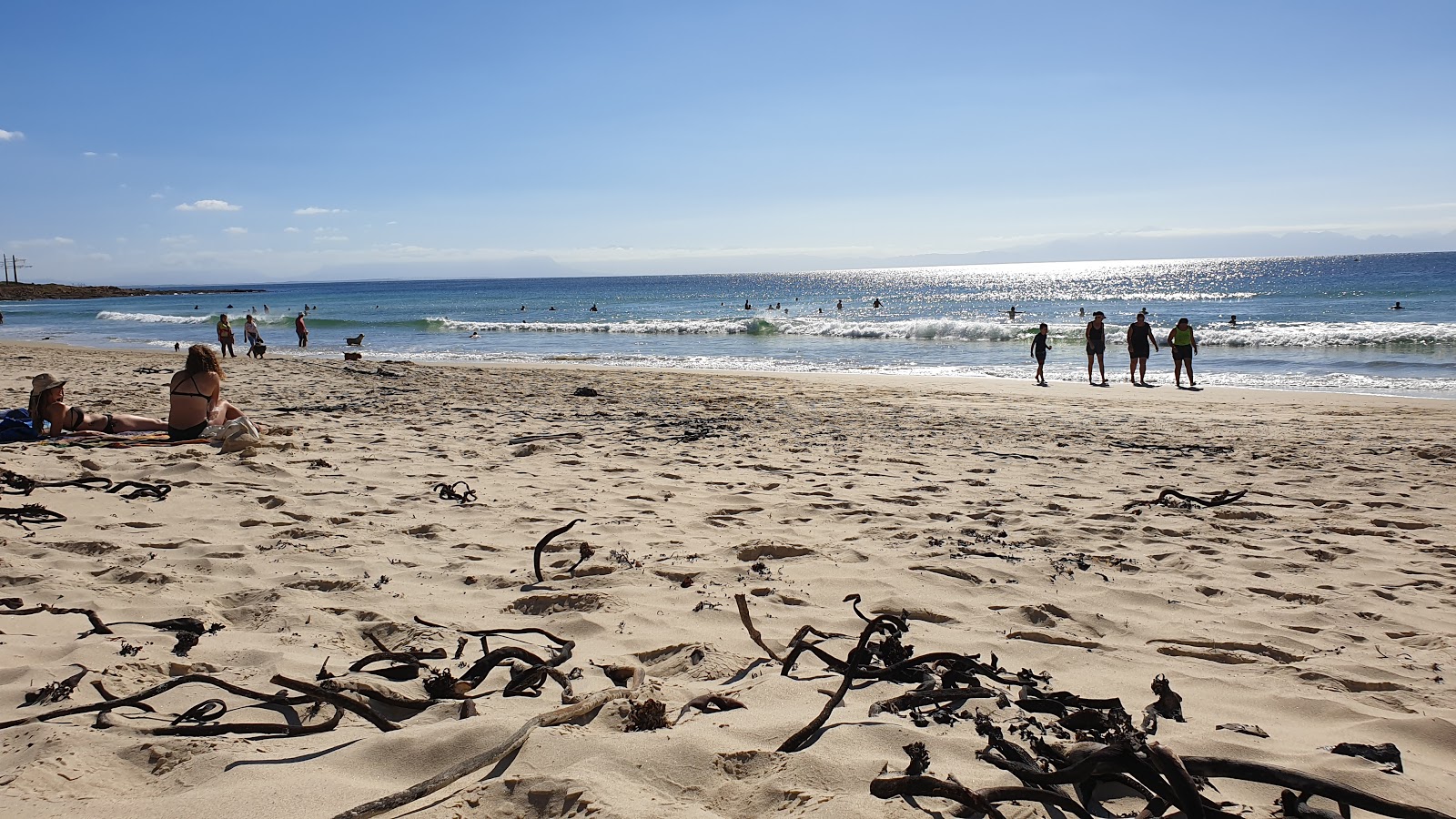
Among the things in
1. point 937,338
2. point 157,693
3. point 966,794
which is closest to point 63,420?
point 157,693

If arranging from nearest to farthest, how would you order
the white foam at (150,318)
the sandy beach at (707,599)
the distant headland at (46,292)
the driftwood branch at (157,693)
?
the sandy beach at (707,599) → the driftwood branch at (157,693) → the white foam at (150,318) → the distant headland at (46,292)

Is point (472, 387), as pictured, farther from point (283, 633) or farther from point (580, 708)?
point (580, 708)

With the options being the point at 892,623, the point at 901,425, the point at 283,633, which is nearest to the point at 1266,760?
the point at 892,623

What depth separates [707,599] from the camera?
3.57 metres

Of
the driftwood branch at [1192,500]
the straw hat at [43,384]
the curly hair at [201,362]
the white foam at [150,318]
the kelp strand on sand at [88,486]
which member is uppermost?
the white foam at [150,318]

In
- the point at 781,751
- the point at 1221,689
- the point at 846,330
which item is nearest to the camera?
the point at 781,751

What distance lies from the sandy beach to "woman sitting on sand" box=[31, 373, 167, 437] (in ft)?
3.29

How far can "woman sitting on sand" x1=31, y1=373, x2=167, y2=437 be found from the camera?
7.32m

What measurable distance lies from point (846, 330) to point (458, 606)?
31.7 m

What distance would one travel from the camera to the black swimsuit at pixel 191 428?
731 centimetres

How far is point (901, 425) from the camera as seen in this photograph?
9.62 metres

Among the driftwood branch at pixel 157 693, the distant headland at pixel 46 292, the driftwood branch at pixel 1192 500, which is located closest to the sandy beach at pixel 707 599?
the driftwood branch at pixel 157 693

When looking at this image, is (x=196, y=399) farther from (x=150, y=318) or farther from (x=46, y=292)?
(x=46, y=292)

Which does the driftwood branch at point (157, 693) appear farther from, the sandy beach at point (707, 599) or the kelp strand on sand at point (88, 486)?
the kelp strand on sand at point (88, 486)
